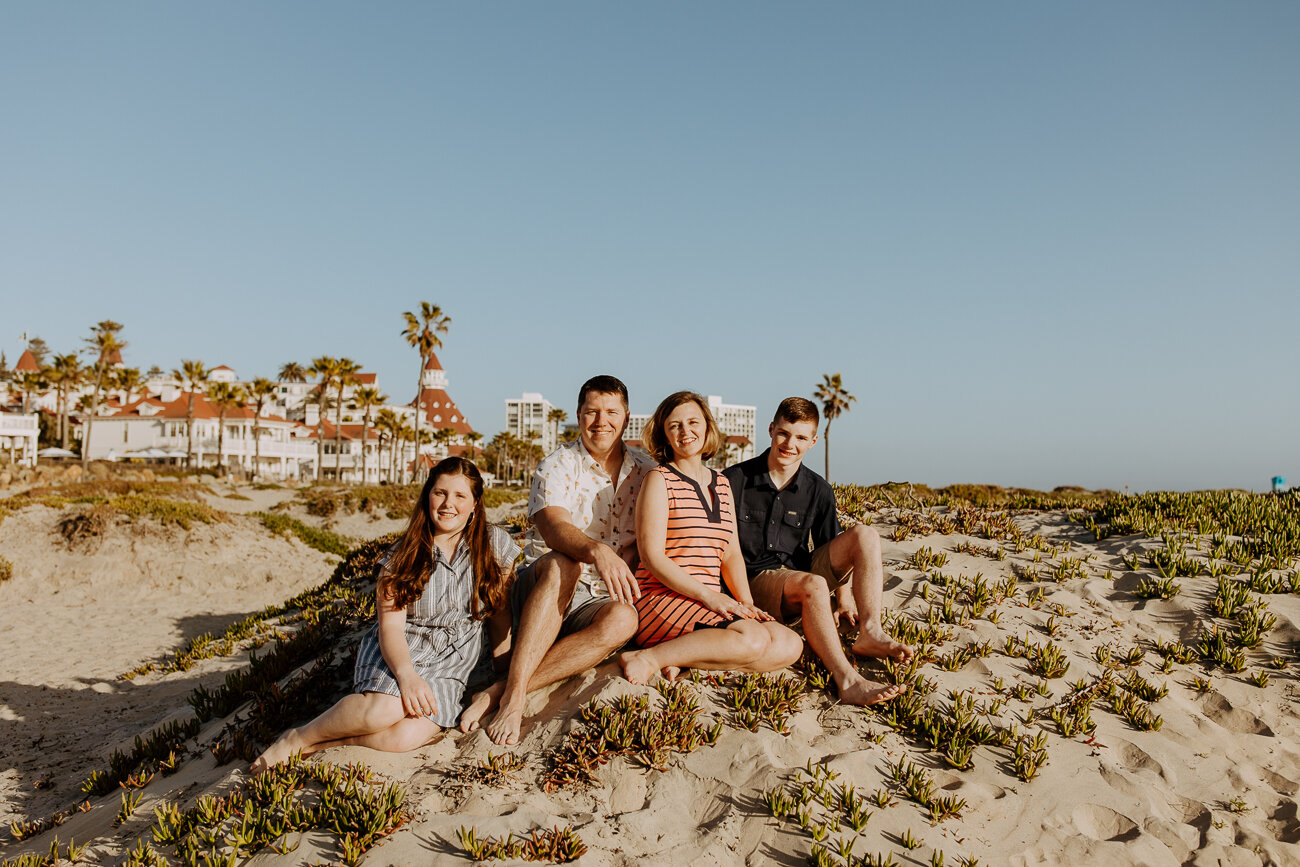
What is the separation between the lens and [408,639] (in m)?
4.97

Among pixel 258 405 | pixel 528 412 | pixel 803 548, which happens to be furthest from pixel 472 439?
pixel 528 412

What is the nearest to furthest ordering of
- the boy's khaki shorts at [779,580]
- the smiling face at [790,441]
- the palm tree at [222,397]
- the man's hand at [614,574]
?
the man's hand at [614,574]
the boy's khaki shorts at [779,580]
the smiling face at [790,441]
the palm tree at [222,397]

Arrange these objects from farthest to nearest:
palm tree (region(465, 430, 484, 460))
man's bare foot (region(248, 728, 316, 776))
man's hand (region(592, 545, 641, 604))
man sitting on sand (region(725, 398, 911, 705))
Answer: palm tree (region(465, 430, 484, 460))
man sitting on sand (region(725, 398, 911, 705))
man's hand (region(592, 545, 641, 604))
man's bare foot (region(248, 728, 316, 776))

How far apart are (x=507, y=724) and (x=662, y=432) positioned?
6.88 feet

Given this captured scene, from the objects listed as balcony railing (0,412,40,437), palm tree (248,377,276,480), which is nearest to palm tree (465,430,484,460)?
palm tree (248,377,276,480)

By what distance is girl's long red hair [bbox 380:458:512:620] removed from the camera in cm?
487

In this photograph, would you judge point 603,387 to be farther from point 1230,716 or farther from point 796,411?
point 1230,716

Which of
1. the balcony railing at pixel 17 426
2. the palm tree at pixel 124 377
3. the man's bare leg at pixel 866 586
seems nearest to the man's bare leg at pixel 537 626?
the man's bare leg at pixel 866 586

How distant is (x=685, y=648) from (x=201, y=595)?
657 inches

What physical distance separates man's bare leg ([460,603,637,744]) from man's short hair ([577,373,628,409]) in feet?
4.62

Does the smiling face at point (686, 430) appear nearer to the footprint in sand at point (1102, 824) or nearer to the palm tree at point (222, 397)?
the footprint in sand at point (1102, 824)

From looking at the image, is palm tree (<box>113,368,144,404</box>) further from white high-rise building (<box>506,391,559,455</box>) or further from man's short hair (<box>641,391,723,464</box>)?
white high-rise building (<box>506,391,559,455</box>)

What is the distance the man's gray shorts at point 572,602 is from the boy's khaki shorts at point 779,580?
3.71 ft

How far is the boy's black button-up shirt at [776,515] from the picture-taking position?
5.83 m
